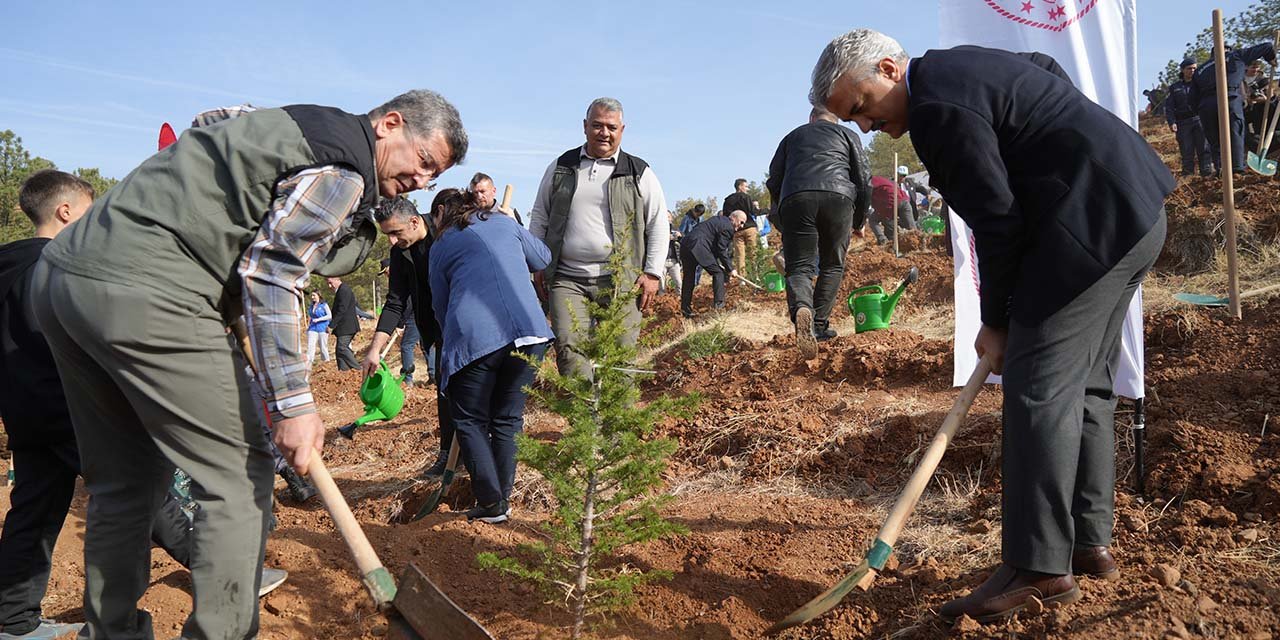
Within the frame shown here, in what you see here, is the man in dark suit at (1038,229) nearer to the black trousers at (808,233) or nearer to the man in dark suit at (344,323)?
the black trousers at (808,233)

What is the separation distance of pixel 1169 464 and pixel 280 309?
3.42 meters

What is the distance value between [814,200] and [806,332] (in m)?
0.98

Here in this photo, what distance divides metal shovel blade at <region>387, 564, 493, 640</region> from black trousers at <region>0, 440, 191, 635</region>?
1295 millimetres

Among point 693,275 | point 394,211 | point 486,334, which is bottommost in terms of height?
point 693,275

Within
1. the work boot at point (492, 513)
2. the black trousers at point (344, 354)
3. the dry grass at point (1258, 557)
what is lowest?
the black trousers at point (344, 354)

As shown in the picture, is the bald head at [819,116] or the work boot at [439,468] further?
the bald head at [819,116]

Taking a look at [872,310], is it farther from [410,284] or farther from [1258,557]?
[1258,557]

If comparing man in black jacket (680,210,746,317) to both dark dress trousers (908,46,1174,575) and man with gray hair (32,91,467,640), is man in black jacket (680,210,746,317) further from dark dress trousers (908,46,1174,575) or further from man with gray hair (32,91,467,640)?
man with gray hair (32,91,467,640)

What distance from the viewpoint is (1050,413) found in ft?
7.82

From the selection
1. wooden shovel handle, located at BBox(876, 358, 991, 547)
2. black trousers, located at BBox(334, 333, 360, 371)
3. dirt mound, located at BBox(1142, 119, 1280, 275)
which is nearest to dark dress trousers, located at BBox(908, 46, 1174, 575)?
wooden shovel handle, located at BBox(876, 358, 991, 547)

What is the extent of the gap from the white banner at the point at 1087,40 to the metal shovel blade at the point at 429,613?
2.38 metres

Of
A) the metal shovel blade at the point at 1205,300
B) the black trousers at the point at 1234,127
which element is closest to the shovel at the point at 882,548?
the metal shovel blade at the point at 1205,300

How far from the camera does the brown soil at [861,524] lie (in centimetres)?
267

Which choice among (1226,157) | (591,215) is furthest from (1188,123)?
(591,215)
